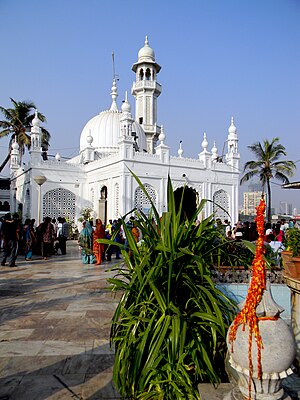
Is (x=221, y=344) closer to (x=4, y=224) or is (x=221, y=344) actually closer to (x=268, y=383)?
(x=268, y=383)

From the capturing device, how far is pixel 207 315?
8.13 ft

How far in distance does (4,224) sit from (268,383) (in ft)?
30.0

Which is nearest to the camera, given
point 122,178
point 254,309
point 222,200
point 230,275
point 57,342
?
point 254,309

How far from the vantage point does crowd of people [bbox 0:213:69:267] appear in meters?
9.49

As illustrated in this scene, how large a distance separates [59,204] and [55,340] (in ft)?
57.3

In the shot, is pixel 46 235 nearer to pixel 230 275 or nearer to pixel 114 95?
pixel 230 275

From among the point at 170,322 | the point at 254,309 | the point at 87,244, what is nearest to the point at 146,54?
the point at 87,244

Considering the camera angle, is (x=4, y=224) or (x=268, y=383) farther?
(x=4, y=224)

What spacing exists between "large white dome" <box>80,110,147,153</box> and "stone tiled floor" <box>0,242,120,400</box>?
65.2ft

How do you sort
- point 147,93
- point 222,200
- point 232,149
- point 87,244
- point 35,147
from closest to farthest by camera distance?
point 87,244, point 35,147, point 222,200, point 232,149, point 147,93

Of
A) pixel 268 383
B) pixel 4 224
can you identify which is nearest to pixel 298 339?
pixel 268 383

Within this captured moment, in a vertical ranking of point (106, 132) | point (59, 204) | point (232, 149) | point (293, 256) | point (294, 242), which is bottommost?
point (293, 256)

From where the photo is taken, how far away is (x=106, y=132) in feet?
87.5

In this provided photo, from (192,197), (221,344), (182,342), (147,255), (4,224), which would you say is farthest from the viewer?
(192,197)
